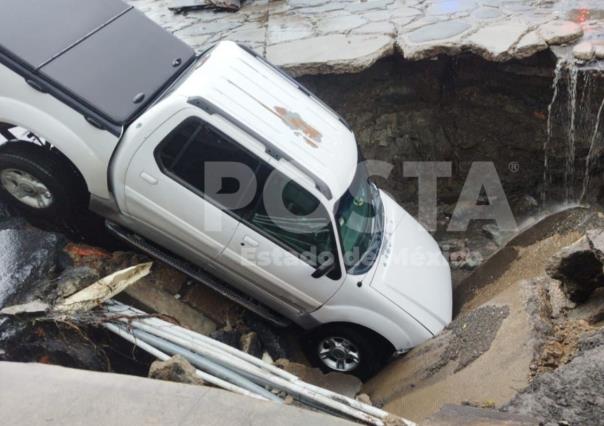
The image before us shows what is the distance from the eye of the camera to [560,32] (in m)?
6.71

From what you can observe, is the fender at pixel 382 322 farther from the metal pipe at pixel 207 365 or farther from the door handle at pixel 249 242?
the metal pipe at pixel 207 365

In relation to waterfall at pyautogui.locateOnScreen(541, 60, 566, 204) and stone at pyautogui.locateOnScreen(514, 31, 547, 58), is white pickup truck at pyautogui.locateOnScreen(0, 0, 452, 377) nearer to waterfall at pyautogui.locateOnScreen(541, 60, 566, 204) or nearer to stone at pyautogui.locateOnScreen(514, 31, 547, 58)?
stone at pyautogui.locateOnScreen(514, 31, 547, 58)

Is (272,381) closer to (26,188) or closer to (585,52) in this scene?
(26,188)

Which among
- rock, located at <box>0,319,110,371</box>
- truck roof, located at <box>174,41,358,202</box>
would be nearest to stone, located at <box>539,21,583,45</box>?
truck roof, located at <box>174,41,358,202</box>

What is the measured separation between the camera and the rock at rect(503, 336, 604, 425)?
9.97ft

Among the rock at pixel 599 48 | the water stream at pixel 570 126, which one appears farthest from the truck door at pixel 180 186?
the rock at pixel 599 48

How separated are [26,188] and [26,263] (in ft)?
2.09

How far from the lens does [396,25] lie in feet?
24.2

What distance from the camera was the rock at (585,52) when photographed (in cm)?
639

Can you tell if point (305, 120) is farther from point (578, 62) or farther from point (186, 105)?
point (578, 62)

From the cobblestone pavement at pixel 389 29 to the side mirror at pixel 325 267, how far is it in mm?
2901

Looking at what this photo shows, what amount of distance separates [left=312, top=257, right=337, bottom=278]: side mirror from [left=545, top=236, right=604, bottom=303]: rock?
1.71 meters

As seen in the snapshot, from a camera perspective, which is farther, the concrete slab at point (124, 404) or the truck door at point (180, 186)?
the truck door at point (180, 186)

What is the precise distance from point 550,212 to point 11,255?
6.64 metres
